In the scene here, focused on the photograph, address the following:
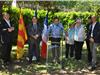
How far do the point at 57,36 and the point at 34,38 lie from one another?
0.99m

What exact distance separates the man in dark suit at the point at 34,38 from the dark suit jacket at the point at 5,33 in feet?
2.76

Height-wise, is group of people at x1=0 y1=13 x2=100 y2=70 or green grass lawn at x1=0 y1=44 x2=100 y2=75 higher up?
group of people at x1=0 y1=13 x2=100 y2=70

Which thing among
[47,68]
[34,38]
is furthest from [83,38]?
[47,68]

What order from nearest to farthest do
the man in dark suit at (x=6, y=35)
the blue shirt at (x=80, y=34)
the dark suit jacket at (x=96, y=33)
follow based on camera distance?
the dark suit jacket at (x=96, y=33), the man in dark suit at (x=6, y=35), the blue shirt at (x=80, y=34)

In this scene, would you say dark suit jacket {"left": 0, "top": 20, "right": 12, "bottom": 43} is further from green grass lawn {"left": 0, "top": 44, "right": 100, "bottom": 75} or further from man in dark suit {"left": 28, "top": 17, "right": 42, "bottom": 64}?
green grass lawn {"left": 0, "top": 44, "right": 100, "bottom": 75}

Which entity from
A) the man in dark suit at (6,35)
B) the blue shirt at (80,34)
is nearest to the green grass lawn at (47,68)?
the man in dark suit at (6,35)

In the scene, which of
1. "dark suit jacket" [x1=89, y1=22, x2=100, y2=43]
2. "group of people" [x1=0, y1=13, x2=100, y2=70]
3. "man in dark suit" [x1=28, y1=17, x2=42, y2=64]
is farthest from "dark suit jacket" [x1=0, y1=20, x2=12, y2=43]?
"dark suit jacket" [x1=89, y1=22, x2=100, y2=43]

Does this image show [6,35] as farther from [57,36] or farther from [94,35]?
[94,35]

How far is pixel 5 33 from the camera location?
12.8 meters

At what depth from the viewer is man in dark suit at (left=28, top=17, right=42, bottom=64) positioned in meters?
13.1

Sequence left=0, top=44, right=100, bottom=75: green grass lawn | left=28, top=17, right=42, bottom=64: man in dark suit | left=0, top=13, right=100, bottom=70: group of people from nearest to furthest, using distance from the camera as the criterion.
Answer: left=0, top=44, right=100, bottom=75: green grass lawn → left=0, top=13, right=100, bottom=70: group of people → left=28, top=17, right=42, bottom=64: man in dark suit

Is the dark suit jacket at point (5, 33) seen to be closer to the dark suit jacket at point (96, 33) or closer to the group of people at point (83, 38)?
the group of people at point (83, 38)

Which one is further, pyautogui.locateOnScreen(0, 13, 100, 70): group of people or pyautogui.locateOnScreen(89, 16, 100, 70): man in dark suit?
pyautogui.locateOnScreen(0, 13, 100, 70): group of people

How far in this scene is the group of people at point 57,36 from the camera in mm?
12367
